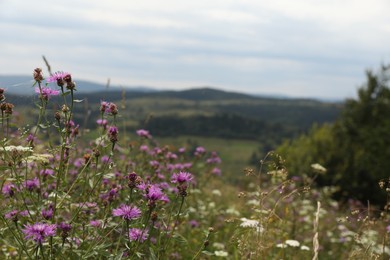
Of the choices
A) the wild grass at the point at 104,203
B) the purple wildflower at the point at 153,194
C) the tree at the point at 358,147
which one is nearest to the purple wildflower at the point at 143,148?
the wild grass at the point at 104,203

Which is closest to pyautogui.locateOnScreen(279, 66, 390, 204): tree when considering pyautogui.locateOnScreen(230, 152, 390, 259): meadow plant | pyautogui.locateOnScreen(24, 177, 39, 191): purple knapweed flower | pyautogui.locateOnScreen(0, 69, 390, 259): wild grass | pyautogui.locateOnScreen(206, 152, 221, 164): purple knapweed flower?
pyautogui.locateOnScreen(230, 152, 390, 259): meadow plant

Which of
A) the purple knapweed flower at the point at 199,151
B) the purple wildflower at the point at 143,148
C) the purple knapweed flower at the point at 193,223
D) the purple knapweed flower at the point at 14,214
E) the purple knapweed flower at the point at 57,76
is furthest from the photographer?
the purple knapweed flower at the point at 199,151

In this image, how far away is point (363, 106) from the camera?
24.2 metres

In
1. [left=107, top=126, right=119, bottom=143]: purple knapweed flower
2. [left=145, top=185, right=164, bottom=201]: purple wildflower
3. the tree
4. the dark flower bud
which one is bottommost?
the tree

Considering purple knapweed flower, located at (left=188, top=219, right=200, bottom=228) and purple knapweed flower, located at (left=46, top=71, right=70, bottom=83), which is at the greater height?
purple knapweed flower, located at (left=46, top=71, right=70, bottom=83)

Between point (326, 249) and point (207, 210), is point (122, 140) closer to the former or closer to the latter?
point (207, 210)

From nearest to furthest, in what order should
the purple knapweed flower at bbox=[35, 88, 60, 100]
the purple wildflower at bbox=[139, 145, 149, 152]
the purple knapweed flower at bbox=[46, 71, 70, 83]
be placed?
1. the purple knapweed flower at bbox=[46, 71, 70, 83]
2. the purple knapweed flower at bbox=[35, 88, 60, 100]
3. the purple wildflower at bbox=[139, 145, 149, 152]

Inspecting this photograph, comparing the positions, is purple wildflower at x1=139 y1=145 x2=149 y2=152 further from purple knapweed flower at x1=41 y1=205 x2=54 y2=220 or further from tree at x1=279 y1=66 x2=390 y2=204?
tree at x1=279 y1=66 x2=390 y2=204

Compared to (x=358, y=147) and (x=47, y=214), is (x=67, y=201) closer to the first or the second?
(x=47, y=214)

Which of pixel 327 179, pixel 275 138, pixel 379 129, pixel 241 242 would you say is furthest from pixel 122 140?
pixel 275 138

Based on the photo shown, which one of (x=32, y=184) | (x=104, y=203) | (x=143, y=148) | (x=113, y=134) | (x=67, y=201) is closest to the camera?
(x=113, y=134)

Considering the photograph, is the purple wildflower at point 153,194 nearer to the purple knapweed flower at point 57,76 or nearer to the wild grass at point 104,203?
the wild grass at point 104,203

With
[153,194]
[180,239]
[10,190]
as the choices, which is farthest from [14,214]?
[180,239]

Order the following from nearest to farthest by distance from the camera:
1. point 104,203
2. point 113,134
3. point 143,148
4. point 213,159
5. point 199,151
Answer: point 113,134, point 104,203, point 143,148, point 199,151, point 213,159
